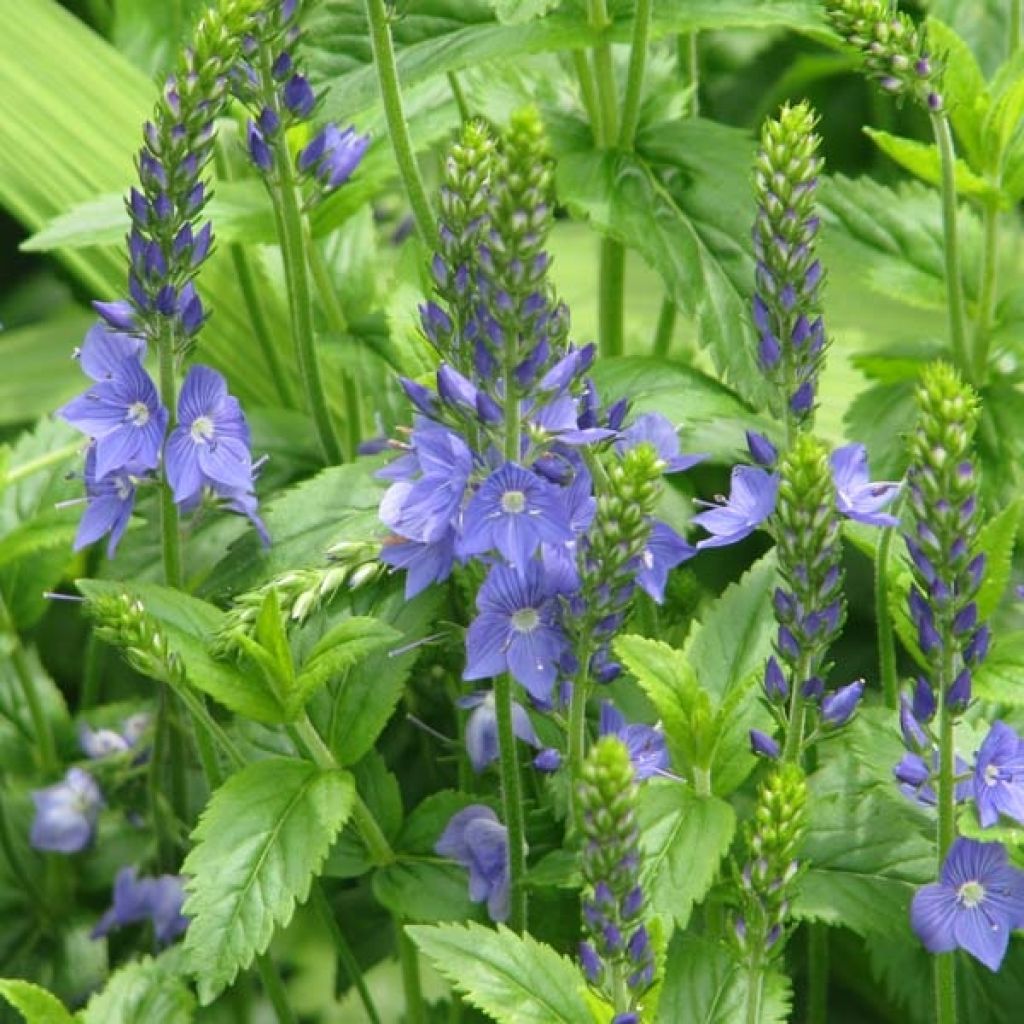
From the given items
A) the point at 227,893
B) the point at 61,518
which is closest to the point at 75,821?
the point at 61,518

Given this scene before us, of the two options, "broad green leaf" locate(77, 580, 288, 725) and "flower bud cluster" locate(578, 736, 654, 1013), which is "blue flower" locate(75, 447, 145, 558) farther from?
"flower bud cluster" locate(578, 736, 654, 1013)

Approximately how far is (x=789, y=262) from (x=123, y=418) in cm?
71

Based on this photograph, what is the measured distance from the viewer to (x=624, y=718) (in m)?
2.23

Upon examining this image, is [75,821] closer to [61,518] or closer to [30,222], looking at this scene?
[61,518]

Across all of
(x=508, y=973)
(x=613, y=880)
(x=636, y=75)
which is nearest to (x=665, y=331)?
(x=636, y=75)

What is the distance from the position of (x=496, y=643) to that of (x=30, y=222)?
5.14 ft

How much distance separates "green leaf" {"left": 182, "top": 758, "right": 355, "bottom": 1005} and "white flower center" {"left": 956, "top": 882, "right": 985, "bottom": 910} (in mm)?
600

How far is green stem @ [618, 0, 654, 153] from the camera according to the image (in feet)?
8.01

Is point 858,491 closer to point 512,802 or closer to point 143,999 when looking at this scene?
point 512,802

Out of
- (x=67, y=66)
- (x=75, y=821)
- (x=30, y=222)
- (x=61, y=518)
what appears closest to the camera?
(x=61, y=518)

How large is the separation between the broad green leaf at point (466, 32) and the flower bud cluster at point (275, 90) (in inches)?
7.1

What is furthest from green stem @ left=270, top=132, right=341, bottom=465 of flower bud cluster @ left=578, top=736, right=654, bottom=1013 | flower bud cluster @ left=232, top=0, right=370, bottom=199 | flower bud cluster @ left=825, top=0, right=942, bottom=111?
flower bud cluster @ left=578, top=736, right=654, bottom=1013

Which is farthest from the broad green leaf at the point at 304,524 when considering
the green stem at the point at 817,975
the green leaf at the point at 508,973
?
the green stem at the point at 817,975

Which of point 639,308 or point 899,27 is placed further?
point 639,308
